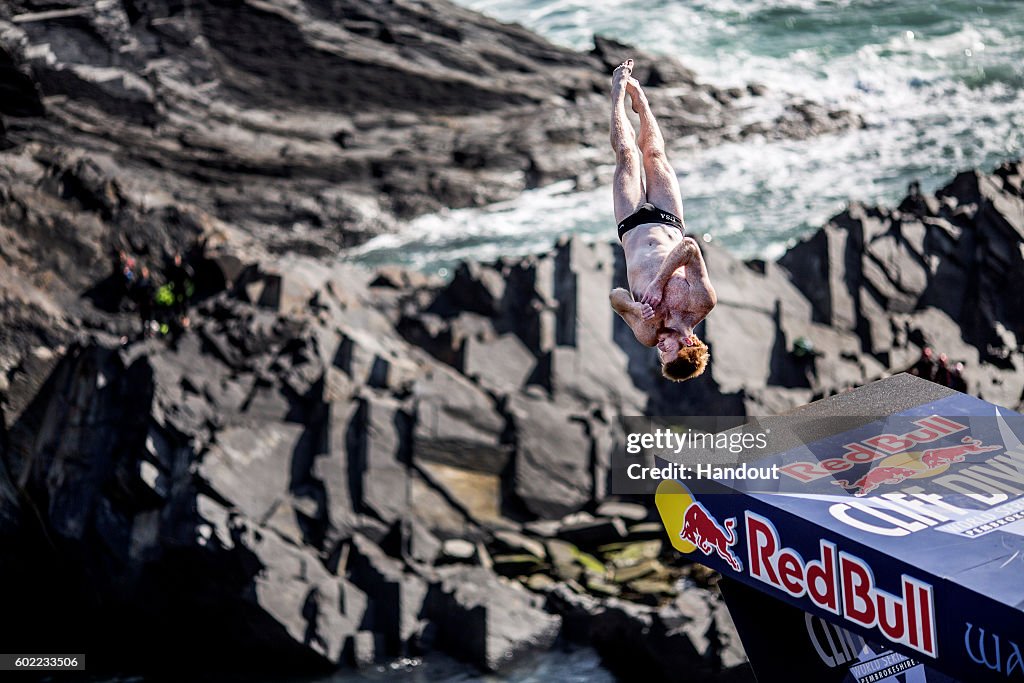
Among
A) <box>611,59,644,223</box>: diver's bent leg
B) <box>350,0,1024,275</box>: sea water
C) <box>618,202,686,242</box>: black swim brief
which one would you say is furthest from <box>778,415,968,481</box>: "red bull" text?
<box>350,0,1024,275</box>: sea water

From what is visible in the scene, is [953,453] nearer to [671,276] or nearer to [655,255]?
[671,276]

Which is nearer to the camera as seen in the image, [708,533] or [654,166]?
[708,533]

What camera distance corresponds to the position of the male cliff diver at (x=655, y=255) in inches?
467

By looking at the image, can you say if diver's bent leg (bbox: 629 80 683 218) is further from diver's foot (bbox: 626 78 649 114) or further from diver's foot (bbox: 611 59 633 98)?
diver's foot (bbox: 611 59 633 98)

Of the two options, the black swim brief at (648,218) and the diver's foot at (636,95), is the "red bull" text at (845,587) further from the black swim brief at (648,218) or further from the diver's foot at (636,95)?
the diver's foot at (636,95)

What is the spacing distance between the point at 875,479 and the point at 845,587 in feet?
4.71

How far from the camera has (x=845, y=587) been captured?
10.6m

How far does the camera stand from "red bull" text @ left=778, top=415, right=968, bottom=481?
11727 millimetres

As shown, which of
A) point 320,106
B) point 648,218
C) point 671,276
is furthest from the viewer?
point 320,106

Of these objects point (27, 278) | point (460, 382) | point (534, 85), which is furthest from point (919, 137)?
point (27, 278)

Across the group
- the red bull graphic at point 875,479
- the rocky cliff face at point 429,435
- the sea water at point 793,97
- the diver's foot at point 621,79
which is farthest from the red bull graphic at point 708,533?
the sea water at point 793,97

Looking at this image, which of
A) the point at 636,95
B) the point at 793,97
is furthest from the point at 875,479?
the point at 793,97

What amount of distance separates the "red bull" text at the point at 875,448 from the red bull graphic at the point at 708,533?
2.78 ft

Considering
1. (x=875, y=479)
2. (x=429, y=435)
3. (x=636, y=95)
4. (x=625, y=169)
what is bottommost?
(x=429, y=435)
